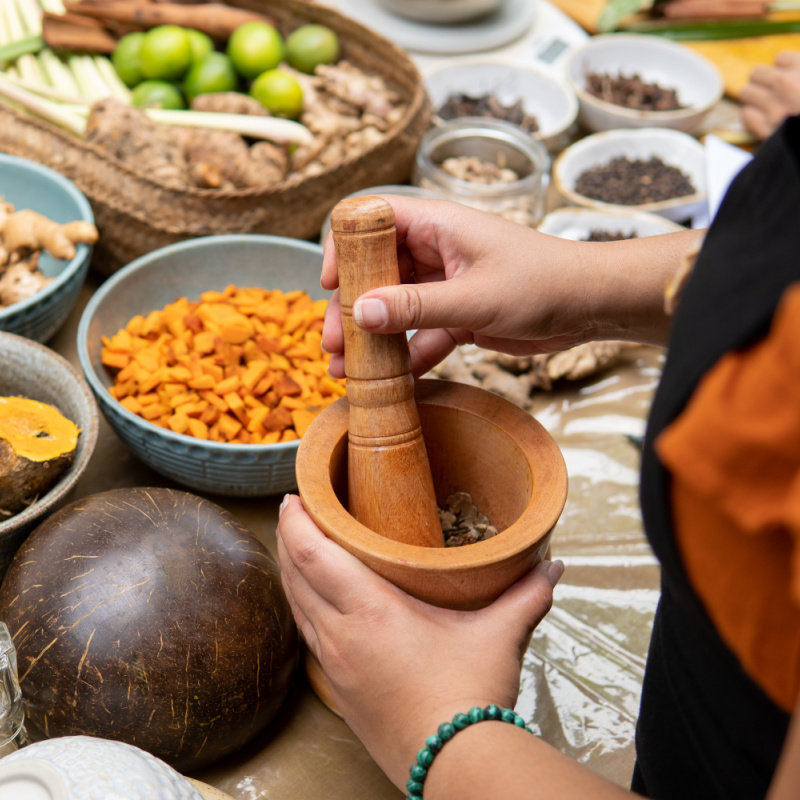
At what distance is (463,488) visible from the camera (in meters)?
1.08

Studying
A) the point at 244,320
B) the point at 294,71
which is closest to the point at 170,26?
the point at 294,71

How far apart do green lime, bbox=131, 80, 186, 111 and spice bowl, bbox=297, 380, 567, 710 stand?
1.28 metres

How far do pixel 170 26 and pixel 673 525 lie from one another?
1995mm

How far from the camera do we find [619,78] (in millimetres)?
2381

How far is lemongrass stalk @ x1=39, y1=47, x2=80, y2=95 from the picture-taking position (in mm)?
1956

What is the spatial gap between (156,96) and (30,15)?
541 millimetres

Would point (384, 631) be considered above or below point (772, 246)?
below

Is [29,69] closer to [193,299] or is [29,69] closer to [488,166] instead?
[193,299]

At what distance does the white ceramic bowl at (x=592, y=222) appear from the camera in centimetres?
183

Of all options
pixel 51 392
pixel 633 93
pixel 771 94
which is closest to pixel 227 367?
pixel 51 392

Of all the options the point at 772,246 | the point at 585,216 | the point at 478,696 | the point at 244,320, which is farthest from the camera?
the point at 585,216

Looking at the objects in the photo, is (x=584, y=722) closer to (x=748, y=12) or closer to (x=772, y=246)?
(x=772, y=246)

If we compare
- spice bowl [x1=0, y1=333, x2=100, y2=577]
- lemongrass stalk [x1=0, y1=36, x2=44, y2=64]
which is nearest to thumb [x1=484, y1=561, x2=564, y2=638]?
spice bowl [x1=0, y1=333, x2=100, y2=577]

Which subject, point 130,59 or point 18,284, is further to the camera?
point 130,59
